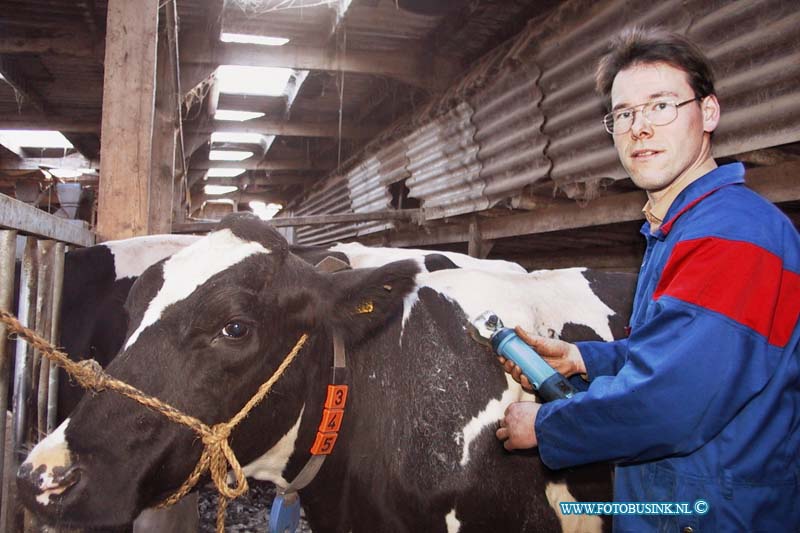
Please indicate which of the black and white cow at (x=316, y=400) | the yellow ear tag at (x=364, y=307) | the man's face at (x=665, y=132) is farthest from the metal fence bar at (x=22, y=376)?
the man's face at (x=665, y=132)

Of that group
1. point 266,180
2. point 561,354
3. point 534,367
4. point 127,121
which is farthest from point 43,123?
point 534,367

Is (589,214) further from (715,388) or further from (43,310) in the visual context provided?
(43,310)

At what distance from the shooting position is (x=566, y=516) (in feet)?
7.13

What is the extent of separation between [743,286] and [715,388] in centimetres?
21

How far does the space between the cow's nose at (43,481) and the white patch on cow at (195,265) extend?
392 millimetres

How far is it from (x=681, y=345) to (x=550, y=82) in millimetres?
4342

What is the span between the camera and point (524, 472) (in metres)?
2.12

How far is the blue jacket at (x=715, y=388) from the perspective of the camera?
44.8 inches

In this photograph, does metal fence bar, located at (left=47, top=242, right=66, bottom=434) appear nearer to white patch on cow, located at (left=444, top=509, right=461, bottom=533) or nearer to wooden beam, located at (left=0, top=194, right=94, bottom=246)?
wooden beam, located at (left=0, top=194, right=94, bottom=246)

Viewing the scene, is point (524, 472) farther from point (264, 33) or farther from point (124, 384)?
point (264, 33)

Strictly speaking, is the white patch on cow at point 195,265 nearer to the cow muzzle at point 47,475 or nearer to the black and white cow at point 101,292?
the cow muzzle at point 47,475

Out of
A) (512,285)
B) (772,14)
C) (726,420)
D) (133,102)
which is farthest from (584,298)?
(133,102)

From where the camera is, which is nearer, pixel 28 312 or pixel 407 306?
pixel 28 312

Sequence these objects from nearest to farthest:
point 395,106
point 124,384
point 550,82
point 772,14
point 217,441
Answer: point 124,384 < point 217,441 < point 772,14 < point 550,82 < point 395,106
